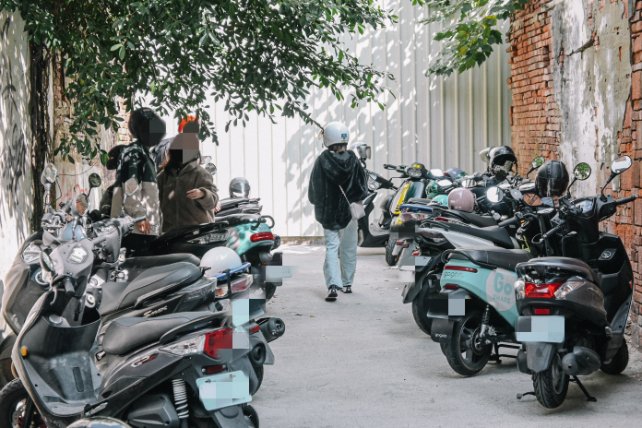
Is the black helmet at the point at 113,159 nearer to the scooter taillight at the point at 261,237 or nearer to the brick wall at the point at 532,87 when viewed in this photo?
the scooter taillight at the point at 261,237

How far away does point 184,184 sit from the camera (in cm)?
922

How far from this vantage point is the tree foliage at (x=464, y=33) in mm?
14727

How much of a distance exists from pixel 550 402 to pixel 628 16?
382cm

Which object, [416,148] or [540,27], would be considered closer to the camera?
[540,27]

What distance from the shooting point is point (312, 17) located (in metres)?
9.12

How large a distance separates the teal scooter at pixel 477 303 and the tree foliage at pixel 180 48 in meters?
2.51

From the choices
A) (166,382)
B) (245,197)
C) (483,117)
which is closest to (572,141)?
(245,197)

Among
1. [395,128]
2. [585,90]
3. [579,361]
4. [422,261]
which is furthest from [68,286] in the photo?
[395,128]

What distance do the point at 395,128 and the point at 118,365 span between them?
12009mm

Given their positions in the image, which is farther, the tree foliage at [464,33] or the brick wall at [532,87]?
the tree foliage at [464,33]

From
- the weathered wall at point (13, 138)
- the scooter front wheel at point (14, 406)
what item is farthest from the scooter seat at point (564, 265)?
the weathered wall at point (13, 138)

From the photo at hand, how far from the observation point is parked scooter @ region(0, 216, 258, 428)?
5004mm

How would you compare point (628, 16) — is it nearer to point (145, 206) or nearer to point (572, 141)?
point (572, 141)

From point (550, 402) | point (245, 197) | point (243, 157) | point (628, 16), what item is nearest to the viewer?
point (550, 402)
